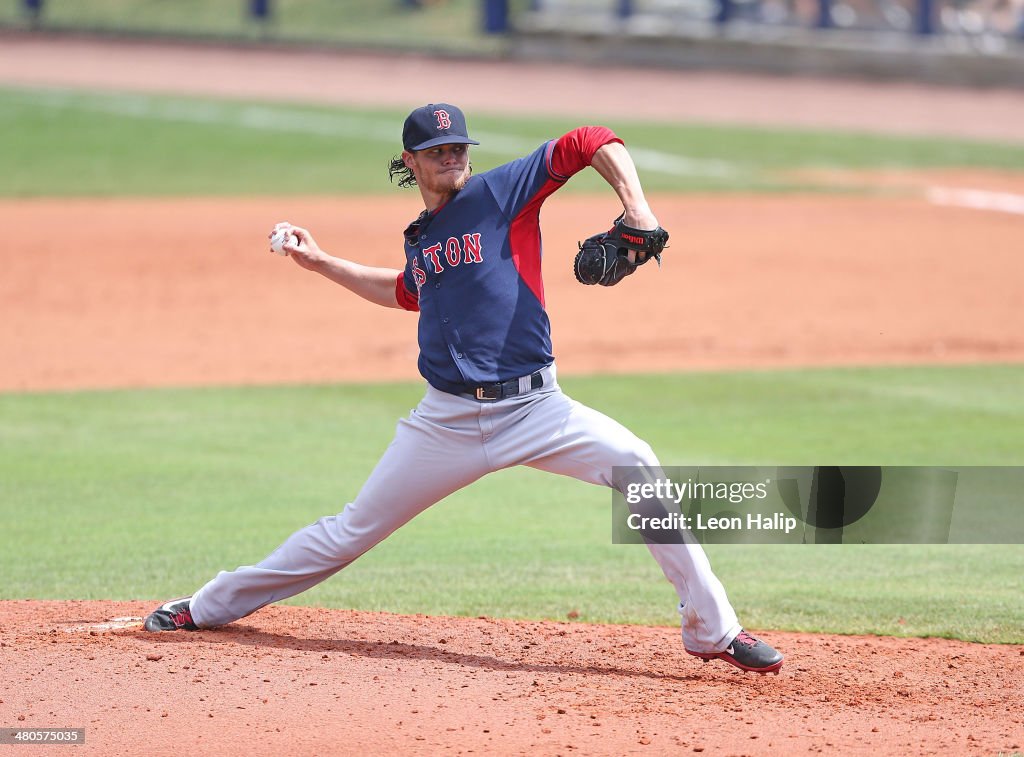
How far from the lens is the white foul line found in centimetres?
1888

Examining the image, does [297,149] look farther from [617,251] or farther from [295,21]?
[617,251]

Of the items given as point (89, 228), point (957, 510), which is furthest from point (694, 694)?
point (89, 228)

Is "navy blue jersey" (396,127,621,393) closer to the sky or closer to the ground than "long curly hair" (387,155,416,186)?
closer to the ground

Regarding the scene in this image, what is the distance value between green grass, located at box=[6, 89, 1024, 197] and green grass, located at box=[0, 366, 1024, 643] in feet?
34.6

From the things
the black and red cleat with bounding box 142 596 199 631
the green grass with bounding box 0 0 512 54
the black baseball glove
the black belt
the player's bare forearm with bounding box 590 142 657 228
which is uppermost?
the green grass with bounding box 0 0 512 54

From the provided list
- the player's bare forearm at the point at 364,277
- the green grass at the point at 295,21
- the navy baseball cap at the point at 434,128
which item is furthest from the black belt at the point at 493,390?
the green grass at the point at 295,21

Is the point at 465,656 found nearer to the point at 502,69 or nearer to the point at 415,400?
the point at 415,400

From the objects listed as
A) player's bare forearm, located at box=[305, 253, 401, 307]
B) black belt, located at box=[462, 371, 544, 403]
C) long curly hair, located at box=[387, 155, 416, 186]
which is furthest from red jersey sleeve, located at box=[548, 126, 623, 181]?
player's bare forearm, located at box=[305, 253, 401, 307]

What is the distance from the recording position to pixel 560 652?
17.8 feet

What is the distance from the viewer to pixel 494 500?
812cm

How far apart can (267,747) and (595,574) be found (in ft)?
9.13

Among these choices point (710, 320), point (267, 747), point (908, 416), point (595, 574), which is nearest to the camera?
point (267, 747)

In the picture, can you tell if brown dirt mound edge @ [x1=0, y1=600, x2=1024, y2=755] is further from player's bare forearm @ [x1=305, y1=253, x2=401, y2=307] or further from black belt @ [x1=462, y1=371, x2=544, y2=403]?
player's bare forearm @ [x1=305, y1=253, x2=401, y2=307]

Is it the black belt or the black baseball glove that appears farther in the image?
the black belt
